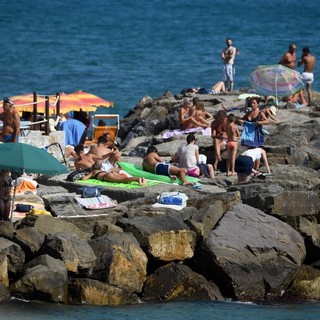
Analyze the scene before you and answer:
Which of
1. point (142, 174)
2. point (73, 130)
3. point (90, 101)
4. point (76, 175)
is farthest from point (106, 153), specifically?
point (90, 101)

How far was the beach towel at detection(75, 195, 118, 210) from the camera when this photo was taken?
784 inches

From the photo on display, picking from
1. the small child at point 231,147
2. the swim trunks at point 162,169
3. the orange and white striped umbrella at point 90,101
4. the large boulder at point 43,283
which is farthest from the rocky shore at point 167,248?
the orange and white striped umbrella at point 90,101

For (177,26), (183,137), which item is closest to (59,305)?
(183,137)

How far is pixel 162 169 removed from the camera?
22.3 m

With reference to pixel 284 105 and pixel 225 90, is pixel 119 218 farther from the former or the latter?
pixel 225 90

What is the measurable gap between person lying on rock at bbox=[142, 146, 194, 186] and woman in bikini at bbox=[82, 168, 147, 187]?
2.10ft

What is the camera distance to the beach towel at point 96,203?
19922 millimetres

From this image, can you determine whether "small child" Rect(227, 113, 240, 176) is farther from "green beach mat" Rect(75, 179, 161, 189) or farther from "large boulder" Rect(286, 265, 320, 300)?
"large boulder" Rect(286, 265, 320, 300)

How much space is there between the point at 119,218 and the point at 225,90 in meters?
14.3

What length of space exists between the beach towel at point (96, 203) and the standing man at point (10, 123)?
226cm

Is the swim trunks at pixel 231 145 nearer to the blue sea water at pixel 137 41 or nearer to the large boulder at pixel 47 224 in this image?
the large boulder at pixel 47 224

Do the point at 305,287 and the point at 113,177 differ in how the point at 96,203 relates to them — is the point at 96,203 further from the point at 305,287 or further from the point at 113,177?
the point at 305,287

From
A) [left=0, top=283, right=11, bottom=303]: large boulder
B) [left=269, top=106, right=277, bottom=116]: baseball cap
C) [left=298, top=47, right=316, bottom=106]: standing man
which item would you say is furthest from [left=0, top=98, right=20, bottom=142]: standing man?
[left=298, top=47, right=316, bottom=106]: standing man

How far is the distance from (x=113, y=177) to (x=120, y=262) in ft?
12.0
